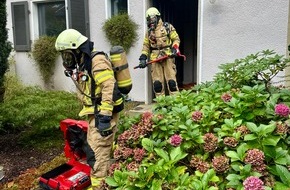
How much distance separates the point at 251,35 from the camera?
5504 mm

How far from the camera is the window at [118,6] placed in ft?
22.0

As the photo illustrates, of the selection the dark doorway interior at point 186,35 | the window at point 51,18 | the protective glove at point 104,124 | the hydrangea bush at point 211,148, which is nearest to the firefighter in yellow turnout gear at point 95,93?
the protective glove at point 104,124

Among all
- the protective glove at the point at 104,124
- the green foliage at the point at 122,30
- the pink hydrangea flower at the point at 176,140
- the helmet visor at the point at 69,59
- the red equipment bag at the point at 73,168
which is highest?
the green foliage at the point at 122,30

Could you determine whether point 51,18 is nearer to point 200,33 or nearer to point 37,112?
point 200,33

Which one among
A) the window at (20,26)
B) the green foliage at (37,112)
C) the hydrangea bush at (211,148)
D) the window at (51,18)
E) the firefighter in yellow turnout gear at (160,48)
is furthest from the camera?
the window at (20,26)

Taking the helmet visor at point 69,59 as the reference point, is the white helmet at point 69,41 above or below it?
above

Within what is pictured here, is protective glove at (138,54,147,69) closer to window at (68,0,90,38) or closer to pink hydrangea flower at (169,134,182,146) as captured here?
window at (68,0,90,38)

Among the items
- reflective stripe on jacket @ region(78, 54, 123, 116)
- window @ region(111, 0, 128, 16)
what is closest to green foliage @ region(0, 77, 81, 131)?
reflective stripe on jacket @ region(78, 54, 123, 116)

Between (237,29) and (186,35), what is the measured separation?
2.78 metres

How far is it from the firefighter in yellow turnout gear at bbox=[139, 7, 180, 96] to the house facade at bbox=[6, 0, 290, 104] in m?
0.61

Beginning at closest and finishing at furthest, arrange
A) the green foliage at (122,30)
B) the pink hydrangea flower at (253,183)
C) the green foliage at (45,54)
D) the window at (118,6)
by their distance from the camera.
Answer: the pink hydrangea flower at (253,183), the green foliage at (122,30), the window at (118,6), the green foliage at (45,54)

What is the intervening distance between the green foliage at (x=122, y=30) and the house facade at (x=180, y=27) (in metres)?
0.12

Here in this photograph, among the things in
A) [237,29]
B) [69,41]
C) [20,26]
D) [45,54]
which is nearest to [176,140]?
[69,41]

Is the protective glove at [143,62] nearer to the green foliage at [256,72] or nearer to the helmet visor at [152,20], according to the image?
the helmet visor at [152,20]
